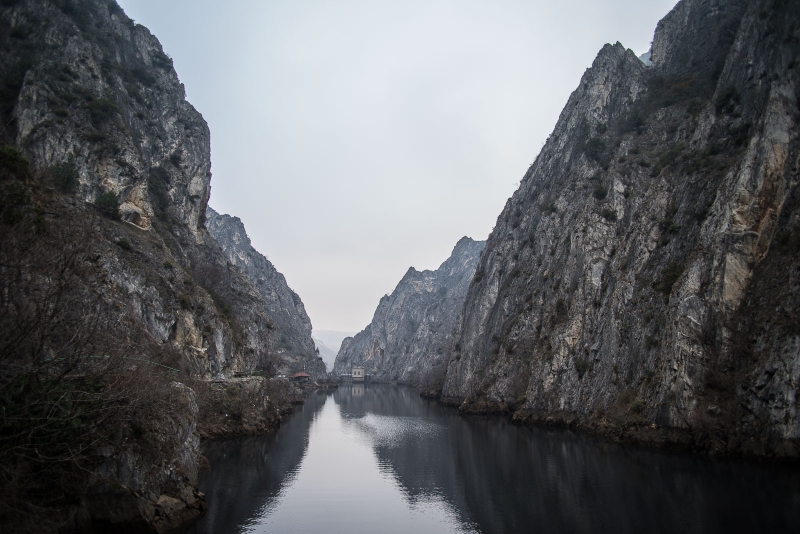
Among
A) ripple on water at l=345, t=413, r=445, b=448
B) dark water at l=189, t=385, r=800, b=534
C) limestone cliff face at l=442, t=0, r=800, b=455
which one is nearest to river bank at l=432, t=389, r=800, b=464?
limestone cliff face at l=442, t=0, r=800, b=455

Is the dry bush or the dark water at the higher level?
the dry bush

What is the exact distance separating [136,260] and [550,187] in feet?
241

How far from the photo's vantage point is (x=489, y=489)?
2948cm

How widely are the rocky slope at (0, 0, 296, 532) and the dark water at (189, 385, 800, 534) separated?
522 cm

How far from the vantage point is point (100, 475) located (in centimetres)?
1748

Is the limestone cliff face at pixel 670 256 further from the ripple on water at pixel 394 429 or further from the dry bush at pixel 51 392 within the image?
the dry bush at pixel 51 392

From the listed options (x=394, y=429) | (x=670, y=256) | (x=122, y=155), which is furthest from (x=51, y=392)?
(x=670, y=256)

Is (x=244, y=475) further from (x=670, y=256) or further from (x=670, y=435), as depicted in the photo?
(x=670, y=256)

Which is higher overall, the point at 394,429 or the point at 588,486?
the point at 588,486

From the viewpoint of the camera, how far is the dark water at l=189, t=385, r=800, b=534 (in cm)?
2214

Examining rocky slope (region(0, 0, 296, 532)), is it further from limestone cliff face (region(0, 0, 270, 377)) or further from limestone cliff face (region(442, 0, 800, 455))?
limestone cliff face (region(442, 0, 800, 455))

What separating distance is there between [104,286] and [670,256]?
53666 millimetres

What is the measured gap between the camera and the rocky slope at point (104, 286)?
590 inches

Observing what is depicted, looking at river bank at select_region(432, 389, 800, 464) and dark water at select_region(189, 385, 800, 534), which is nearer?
dark water at select_region(189, 385, 800, 534)
